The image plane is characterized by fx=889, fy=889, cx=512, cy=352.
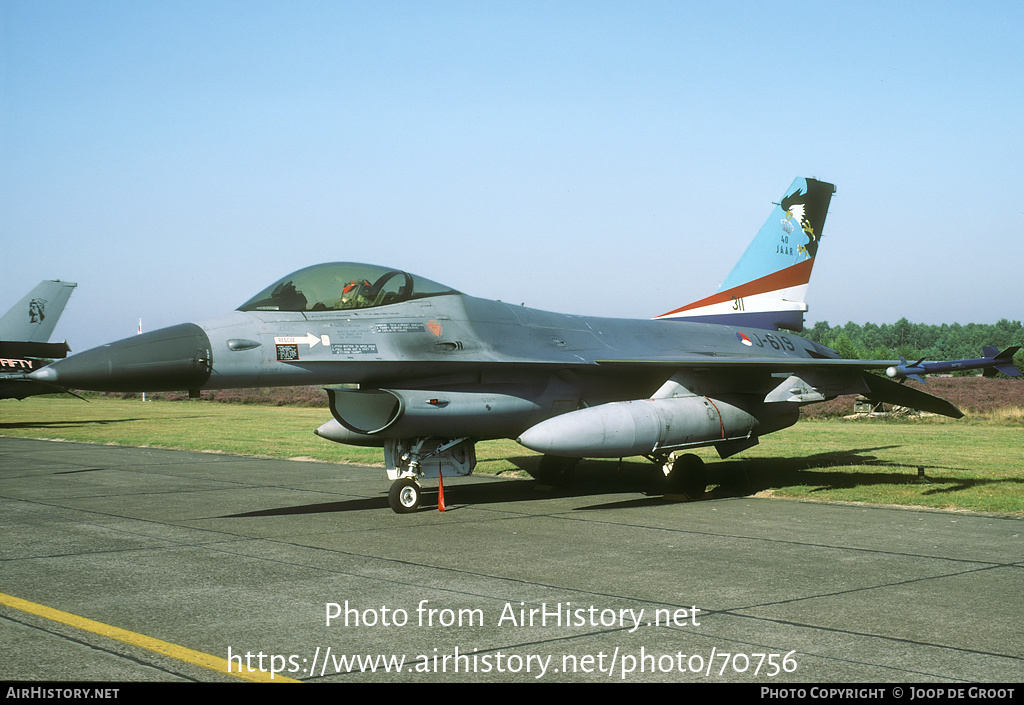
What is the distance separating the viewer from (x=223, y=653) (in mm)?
4746

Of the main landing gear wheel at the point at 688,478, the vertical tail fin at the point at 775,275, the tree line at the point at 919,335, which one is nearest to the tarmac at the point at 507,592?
the main landing gear wheel at the point at 688,478

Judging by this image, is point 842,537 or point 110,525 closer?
point 842,537

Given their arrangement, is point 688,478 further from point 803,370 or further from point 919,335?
point 919,335

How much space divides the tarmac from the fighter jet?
21.2 metres

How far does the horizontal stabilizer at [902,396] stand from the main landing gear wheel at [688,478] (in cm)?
320

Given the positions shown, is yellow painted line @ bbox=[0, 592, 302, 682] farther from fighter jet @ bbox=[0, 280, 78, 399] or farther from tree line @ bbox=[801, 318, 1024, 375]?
tree line @ bbox=[801, 318, 1024, 375]

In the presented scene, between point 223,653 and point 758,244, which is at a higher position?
point 758,244

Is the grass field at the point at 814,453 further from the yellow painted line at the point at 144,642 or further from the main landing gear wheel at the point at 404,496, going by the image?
the yellow painted line at the point at 144,642

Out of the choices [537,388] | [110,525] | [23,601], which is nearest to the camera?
[23,601]

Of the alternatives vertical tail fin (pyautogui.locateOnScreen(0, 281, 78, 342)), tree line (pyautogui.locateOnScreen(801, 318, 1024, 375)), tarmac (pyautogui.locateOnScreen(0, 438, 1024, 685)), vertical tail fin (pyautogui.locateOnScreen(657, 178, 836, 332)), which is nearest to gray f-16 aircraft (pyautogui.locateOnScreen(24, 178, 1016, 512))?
tarmac (pyautogui.locateOnScreen(0, 438, 1024, 685))

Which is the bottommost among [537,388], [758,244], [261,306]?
[537,388]
